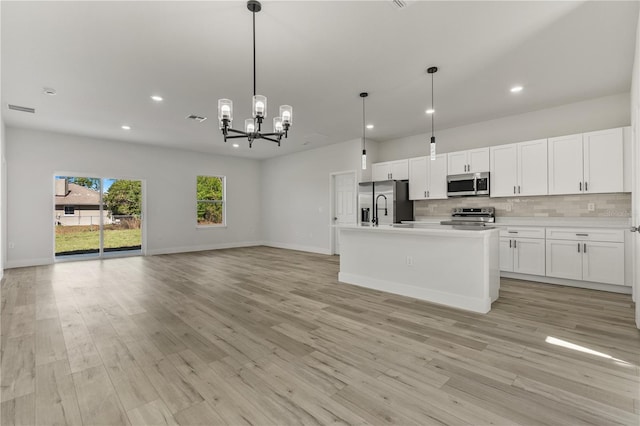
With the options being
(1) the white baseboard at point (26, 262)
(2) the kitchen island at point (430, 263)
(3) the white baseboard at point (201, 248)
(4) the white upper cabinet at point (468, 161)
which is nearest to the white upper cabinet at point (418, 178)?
(4) the white upper cabinet at point (468, 161)

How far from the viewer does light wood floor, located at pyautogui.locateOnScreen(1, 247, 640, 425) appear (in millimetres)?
1698

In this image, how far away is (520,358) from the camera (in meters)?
2.27

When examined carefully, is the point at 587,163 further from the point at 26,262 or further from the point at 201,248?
the point at 26,262

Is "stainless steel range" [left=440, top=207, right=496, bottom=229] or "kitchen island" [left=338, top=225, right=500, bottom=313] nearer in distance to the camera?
"kitchen island" [left=338, top=225, right=500, bottom=313]

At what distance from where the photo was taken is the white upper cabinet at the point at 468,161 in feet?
17.9

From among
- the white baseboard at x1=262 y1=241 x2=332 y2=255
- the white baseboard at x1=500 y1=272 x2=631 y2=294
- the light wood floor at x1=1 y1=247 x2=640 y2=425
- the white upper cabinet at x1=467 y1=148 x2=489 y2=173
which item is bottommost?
the light wood floor at x1=1 y1=247 x2=640 y2=425

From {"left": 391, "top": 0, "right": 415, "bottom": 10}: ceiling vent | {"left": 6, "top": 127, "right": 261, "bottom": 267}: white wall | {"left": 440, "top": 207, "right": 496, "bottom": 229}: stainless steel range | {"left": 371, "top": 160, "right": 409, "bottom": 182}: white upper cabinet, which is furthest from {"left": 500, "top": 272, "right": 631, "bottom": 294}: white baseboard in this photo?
{"left": 6, "top": 127, "right": 261, "bottom": 267}: white wall

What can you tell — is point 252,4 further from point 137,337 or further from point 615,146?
point 615,146

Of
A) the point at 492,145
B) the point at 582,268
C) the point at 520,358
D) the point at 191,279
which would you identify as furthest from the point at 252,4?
the point at 582,268

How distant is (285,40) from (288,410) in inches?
127

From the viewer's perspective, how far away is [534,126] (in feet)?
17.1

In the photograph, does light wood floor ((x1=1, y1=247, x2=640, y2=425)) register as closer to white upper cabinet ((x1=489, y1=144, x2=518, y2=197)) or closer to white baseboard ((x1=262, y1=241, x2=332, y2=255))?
white upper cabinet ((x1=489, y1=144, x2=518, y2=197))

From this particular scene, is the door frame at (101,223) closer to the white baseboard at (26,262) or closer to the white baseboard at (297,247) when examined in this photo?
the white baseboard at (26,262)

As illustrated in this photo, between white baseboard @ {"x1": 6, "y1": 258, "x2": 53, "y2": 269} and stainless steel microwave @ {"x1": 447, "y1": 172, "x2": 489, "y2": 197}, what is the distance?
8684 mm
